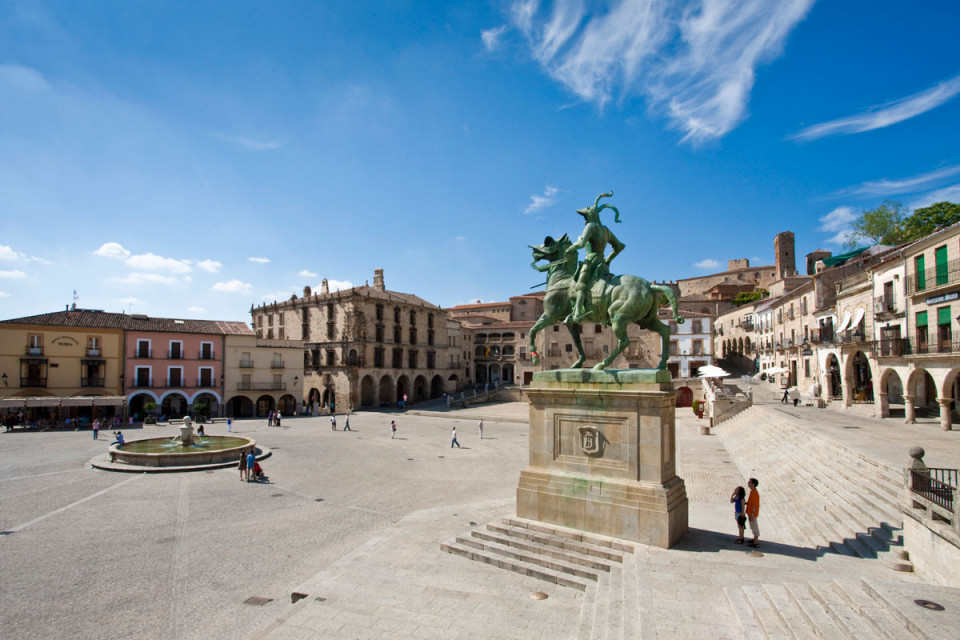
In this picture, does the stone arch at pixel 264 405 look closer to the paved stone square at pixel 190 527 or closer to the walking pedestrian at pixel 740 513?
the paved stone square at pixel 190 527

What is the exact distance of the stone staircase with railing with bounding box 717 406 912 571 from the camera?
841 cm

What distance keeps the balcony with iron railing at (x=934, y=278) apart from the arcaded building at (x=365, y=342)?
3859cm

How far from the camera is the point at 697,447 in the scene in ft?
73.9

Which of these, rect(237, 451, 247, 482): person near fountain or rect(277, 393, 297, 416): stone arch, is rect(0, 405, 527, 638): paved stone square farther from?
rect(277, 393, 297, 416): stone arch

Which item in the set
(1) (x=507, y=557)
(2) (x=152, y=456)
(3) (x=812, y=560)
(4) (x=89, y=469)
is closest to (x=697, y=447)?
(3) (x=812, y=560)

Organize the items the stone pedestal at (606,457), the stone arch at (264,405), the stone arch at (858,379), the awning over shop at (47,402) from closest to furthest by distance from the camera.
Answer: the stone pedestal at (606,457) < the stone arch at (858,379) < the awning over shop at (47,402) < the stone arch at (264,405)

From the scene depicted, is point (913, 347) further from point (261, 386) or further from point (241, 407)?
point (241, 407)

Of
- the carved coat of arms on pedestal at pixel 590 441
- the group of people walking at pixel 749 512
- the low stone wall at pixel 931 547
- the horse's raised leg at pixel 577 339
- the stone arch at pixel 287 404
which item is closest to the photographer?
the low stone wall at pixel 931 547

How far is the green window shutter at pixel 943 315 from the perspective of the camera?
61.0 feet

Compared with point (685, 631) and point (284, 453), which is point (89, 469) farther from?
point (685, 631)

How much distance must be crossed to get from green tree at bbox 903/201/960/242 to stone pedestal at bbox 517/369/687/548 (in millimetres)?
39071

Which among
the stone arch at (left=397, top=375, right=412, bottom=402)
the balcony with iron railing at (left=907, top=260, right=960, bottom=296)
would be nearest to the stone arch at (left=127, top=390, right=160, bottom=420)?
the stone arch at (left=397, top=375, right=412, bottom=402)

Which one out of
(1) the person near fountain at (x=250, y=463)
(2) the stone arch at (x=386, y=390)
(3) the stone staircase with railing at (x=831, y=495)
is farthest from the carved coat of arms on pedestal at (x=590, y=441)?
(2) the stone arch at (x=386, y=390)

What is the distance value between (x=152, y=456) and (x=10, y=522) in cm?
664
